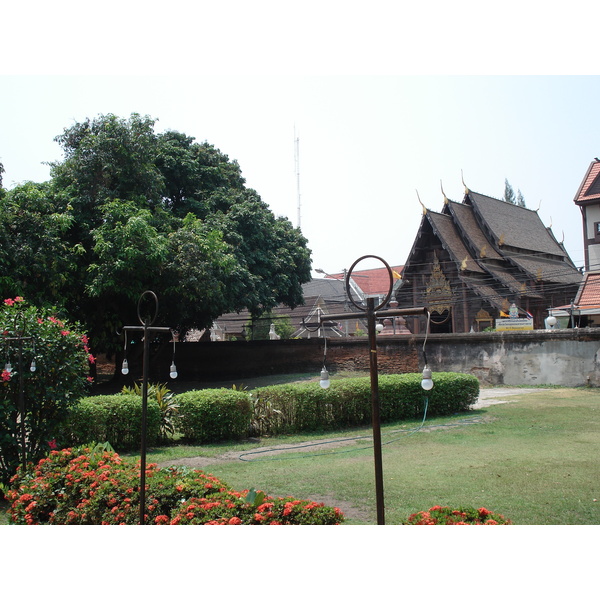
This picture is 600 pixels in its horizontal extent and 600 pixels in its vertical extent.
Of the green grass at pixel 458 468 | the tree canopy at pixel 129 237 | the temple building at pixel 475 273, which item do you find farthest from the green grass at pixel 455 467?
the temple building at pixel 475 273

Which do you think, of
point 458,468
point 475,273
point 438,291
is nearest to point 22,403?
point 458,468

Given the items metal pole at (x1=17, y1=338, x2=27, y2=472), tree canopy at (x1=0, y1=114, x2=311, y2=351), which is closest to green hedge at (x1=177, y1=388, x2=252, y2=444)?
metal pole at (x1=17, y1=338, x2=27, y2=472)

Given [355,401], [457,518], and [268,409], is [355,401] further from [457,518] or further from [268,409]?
[457,518]

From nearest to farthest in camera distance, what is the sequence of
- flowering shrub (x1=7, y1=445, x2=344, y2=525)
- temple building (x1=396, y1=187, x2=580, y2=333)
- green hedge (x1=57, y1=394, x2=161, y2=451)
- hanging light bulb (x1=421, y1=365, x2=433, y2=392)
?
hanging light bulb (x1=421, y1=365, x2=433, y2=392) < flowering shrub (x1=7, y1=445, x2=344, y2=525) < green hedge (x1=57, y1=394, x2=161, y2=451) < temple building (x1=396, y1=187, x2=580, y2=333)

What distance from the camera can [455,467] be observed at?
755cm

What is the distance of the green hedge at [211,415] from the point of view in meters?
10.4

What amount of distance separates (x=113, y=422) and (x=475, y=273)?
19.2 meters

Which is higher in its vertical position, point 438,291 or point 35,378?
point 438,291

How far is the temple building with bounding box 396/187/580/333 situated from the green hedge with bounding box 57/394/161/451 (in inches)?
648

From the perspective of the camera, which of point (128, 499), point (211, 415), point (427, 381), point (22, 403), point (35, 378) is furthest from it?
point (211, 415)

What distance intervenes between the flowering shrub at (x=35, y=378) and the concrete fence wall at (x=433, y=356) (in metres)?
9.57

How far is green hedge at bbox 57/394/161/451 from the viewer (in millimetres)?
9023

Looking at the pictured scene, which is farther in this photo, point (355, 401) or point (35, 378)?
point (355, 401)

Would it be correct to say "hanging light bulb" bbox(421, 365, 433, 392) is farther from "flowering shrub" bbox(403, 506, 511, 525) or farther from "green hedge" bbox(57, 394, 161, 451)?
"green hedge" bbox(57, 394, 161, 451)
